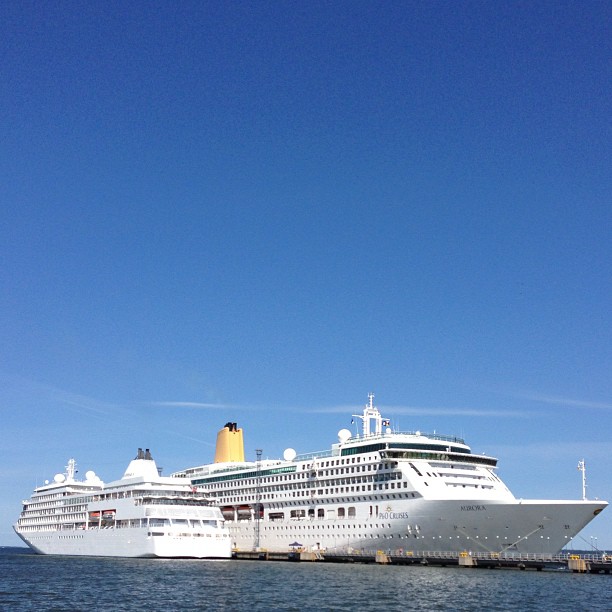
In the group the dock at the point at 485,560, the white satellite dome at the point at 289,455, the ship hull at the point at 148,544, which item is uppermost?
the white satellite dome at the point at 289,455

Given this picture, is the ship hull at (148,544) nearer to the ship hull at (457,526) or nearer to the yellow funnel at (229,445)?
the ship hull at (457,526)

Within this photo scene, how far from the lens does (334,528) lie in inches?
3282

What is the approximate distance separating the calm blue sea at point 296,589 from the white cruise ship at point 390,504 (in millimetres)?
3916

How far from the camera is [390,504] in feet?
251

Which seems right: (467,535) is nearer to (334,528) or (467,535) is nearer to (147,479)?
(334,528)

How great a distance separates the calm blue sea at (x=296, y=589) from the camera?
4428 centimetres

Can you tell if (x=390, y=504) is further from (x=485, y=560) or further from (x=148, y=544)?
(x=148, y=544)

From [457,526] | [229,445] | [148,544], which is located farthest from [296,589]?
[229,445]

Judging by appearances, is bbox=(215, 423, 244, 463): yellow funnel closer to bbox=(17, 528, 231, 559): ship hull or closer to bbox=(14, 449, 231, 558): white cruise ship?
bbox=(14, 449, 231, 558): white cruise ship

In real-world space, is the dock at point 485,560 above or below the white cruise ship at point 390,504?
below

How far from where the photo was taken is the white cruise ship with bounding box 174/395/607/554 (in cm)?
6819

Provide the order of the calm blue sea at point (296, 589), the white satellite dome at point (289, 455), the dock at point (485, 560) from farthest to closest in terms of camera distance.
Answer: the white satellite dome at point (289, 455) → the dock at point (485, 560) → the calm blue sea at point (296, 589)

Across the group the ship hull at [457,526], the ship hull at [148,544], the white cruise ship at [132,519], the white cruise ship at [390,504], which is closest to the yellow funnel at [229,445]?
the white cruise ship at [390,504]

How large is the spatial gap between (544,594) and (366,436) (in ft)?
126
